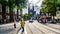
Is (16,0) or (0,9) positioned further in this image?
(0,9)

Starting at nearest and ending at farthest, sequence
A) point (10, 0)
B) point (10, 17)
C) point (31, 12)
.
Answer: point (10, 0)
point (10, 17)
point (31, 12)

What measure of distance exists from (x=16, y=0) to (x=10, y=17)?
80.3ft

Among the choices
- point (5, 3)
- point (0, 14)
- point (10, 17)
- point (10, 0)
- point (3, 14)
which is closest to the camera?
point (10, 0)

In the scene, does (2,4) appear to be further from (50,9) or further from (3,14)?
(50,9)

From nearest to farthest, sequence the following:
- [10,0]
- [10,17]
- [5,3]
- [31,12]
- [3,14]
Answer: [10,0], [5,3], [3,14], [10,17], [31,12]

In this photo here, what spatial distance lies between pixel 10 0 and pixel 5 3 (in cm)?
730

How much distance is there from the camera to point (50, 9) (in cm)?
7962

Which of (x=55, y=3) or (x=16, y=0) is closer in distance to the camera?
(x=16, y=0)

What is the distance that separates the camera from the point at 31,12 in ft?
625

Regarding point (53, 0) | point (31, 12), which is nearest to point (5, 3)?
point (53, 0)

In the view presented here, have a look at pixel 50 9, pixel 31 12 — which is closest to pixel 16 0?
pixel 50 9

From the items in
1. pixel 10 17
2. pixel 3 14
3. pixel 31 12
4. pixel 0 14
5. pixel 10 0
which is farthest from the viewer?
pixel 31 12

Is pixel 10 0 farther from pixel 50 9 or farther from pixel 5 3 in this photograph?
pixel 50 9

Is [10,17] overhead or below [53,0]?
below
